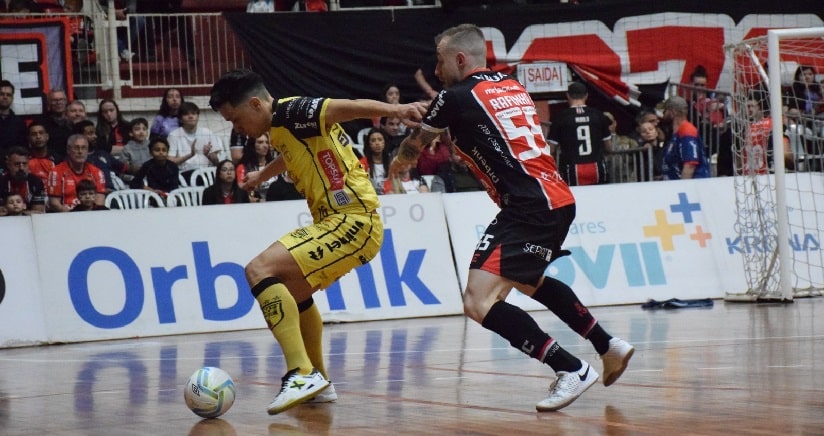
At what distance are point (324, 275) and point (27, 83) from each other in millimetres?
11316

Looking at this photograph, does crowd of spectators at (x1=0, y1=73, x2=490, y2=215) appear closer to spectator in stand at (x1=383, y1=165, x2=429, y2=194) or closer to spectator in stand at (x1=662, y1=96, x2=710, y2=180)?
spectator in stand at (x1=383, y1=165, x2=429, y2=194)

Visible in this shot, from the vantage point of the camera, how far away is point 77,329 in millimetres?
12797

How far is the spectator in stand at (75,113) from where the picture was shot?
16.3 metres

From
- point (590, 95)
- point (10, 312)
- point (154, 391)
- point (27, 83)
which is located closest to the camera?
point (154, 391)

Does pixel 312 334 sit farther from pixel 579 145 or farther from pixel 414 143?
pixel 579 145

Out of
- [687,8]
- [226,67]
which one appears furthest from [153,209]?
[687,8]

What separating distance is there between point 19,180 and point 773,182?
9.17 meters

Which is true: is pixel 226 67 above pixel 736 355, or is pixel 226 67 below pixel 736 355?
above

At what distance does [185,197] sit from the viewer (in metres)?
15.8

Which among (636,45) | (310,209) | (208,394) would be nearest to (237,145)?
(636,45)

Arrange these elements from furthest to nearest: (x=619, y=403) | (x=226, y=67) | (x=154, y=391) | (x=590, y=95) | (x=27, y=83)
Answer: (x=590, y=95) → (x=226, y=67) → (x=27, y=83) → (x=154, y=391) → (x=619, y=403)

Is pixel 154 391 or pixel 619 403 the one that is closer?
pixel 619 403

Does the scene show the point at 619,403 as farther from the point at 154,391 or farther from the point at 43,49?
the point at 43,49

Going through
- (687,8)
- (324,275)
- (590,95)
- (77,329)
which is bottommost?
(77,329)
